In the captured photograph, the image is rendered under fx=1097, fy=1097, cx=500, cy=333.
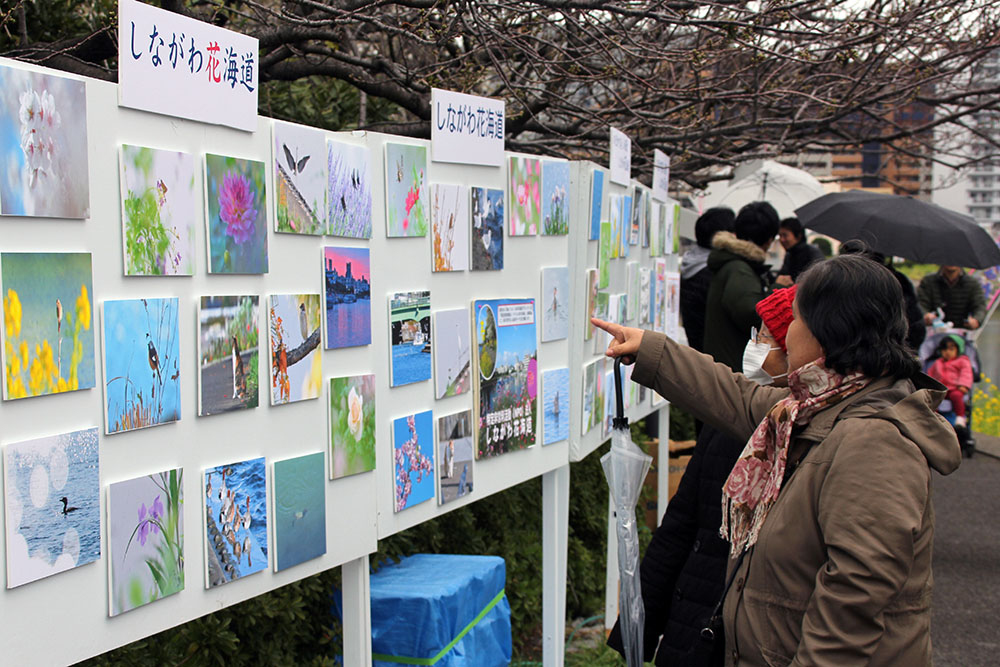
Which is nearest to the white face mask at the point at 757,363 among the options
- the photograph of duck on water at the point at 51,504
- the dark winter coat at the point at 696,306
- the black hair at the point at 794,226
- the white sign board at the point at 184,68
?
the white sign board at the point at 184,68

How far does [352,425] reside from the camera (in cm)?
279

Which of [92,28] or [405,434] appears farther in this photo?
[92,28]

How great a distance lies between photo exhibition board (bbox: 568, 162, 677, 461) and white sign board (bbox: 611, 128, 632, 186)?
0.13ft

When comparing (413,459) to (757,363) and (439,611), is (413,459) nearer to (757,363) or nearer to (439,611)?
(439,611)

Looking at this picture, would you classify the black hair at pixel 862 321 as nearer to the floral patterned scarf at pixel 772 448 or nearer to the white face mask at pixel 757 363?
the floral patterned scarf at pixel 772 448

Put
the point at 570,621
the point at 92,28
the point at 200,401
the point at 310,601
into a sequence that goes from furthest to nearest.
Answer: the point at 570,621
the point at 92,28
the point at 310,601
the point at 200,401

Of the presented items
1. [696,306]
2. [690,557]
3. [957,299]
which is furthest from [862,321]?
[957,299]

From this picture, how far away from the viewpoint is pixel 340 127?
18.4 feet

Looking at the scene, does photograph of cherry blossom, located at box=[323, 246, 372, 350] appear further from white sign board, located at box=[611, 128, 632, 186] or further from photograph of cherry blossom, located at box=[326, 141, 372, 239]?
white sign board, located at box=[611, 128, 632, 186]

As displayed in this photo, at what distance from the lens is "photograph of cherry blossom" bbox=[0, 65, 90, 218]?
6.07ft

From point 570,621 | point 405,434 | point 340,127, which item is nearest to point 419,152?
point 405,434

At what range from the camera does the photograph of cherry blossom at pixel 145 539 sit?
2.11 m

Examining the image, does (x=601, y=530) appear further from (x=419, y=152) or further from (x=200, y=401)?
(x=200, y=401)

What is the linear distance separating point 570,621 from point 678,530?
2740 mm
